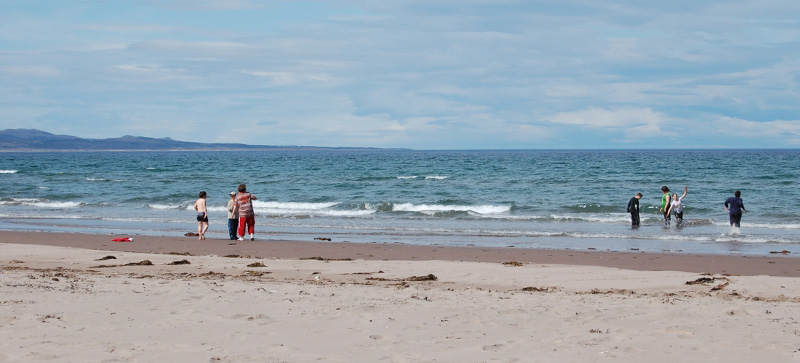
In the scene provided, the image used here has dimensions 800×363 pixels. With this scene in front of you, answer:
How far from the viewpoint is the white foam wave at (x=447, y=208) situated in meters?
26.8

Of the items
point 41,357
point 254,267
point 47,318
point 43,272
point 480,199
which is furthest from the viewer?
point 480,199

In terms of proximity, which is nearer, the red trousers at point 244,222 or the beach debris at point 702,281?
the beach debris at point 702,281

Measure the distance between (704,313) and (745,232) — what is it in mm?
13744

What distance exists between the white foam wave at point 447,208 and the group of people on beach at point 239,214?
10.2 m

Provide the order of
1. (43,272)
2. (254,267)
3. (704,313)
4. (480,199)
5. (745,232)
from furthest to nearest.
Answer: (480,199)
(745,232)
(254,267)
(43,272)
(704,313)

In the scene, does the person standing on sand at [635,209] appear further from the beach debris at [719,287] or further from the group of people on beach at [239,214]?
the beach debris at [719,287]

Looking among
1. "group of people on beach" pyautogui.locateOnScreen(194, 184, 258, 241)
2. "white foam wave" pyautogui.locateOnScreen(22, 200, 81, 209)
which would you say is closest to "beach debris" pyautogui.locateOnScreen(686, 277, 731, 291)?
"group of people on beach" pyautogui.locateOnScreen(194, 184, 258, 241)

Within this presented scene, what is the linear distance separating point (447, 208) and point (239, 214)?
495 inches

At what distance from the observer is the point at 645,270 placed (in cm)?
1183

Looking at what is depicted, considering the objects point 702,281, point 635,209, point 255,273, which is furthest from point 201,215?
point 635,209

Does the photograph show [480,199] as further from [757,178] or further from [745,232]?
[757,178]

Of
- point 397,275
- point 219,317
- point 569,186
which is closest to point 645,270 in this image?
point 397,275

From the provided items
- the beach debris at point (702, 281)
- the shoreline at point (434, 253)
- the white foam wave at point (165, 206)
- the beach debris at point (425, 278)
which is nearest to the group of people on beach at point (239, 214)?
the shoreline at point (434, 253)

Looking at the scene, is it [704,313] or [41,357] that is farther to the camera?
[704,313]
